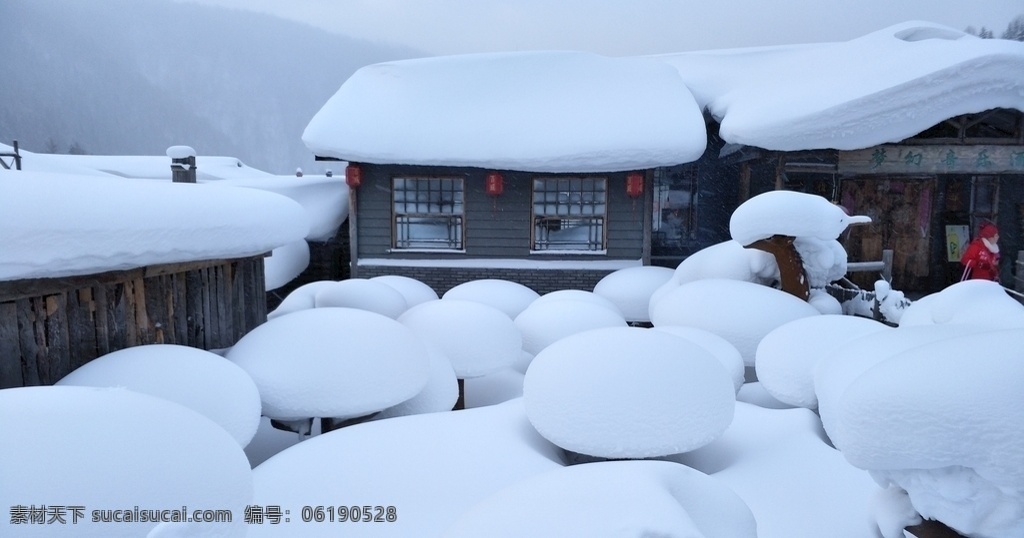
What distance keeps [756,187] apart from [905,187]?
2887mm

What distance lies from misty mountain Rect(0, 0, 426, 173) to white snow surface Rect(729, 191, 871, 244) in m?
70.9

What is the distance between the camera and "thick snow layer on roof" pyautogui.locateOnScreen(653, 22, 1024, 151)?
874 centimetres

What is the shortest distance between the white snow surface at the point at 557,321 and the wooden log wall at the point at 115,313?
3.12 metres

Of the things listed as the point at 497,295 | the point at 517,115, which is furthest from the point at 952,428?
the point at 517,115

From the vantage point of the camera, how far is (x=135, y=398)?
7.14 feet

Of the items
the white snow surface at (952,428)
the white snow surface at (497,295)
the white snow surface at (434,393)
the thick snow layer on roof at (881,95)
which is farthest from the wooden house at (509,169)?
the white snow surface at (952,428)

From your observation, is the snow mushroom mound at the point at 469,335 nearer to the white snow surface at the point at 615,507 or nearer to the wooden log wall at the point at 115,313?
the wooden log wall at the point at 115,313

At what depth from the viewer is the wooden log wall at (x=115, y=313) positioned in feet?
10.3

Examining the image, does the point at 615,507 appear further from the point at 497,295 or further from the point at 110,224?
the point at 497,295

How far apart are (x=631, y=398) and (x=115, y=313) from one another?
141 inches

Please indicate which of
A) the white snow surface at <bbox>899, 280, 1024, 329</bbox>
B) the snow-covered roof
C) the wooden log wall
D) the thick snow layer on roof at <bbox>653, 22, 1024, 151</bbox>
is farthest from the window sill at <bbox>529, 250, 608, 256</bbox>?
the white snow surface at <bbox>899, 280, 1024, 329</bbox>

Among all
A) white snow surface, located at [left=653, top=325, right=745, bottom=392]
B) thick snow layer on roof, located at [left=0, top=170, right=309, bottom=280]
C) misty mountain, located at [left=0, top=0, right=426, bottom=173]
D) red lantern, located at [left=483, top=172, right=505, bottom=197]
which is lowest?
white snow surface, located at [left=653, top=325, right=745, bottom=392]

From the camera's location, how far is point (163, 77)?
90188mm

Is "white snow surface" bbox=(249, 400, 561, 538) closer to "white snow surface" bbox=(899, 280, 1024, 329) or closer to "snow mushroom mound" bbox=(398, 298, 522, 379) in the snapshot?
"snow mushroom mound" bbox=(398, 298, 522, 379)
